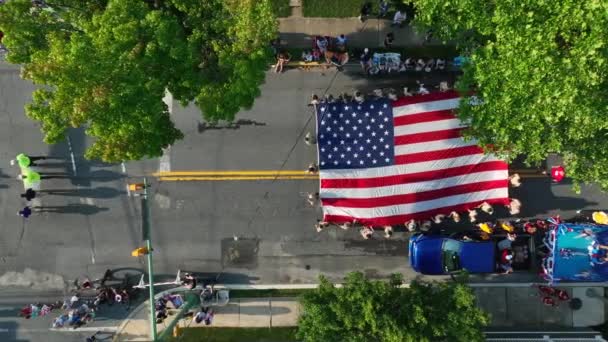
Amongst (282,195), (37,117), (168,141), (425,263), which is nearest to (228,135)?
(282,195)

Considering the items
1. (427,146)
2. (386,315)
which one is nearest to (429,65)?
(427,146)

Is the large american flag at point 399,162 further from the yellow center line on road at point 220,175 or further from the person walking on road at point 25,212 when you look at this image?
the person walking on road at point 25,212

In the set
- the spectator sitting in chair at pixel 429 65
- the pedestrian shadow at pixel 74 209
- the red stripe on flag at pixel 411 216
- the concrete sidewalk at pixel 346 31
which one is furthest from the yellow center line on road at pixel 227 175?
the spectator sitting in chair at pixel 429 65

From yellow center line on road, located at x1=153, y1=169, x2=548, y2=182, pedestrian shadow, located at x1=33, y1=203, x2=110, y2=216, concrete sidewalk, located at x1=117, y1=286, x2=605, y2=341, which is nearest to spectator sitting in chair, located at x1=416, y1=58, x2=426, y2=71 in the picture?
yellow center line on road, located at x1=153, y1=169, x2=548, y2=182

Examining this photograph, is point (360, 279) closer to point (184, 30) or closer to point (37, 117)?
point (184, 30)

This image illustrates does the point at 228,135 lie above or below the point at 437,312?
above

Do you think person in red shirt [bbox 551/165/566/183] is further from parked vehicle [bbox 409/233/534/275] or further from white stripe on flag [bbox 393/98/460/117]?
white stripe on flag [bbox 393/98/460/117]

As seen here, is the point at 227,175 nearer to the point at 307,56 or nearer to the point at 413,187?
the point at 307,56
